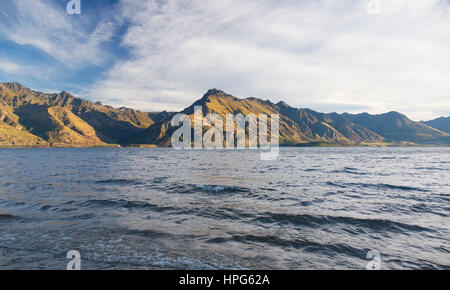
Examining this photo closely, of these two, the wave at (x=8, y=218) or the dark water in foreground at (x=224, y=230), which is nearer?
the dark water in foreground at (x=224, y=230)

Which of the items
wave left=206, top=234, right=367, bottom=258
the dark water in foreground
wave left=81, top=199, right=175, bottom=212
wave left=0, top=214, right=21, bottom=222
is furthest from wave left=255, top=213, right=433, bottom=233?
wave left=0, top=214, right=21, bottom=222

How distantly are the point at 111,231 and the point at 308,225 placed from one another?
41.6 feet

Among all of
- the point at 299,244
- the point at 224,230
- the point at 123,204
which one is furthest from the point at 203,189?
the point at 299,244

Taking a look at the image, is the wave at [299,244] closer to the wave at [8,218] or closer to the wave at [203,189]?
the wave at [203,189]

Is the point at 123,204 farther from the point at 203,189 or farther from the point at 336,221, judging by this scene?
the point at 336,221

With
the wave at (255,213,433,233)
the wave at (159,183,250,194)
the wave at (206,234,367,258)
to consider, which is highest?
the wave at (206,234,367,258)

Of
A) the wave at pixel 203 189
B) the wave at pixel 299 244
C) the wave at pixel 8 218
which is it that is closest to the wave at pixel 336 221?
the wave at pixel 299 244

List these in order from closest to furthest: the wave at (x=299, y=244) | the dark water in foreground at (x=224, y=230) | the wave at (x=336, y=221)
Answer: the dark water in foreground at (x=224, y=230)
the wave at (x=299, y=244)
the wave at (x=336, y=221)

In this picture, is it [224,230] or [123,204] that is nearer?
[224,230]

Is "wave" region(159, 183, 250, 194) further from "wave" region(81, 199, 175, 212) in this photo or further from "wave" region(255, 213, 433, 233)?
"wave" region(255, 213, 433, 233)
